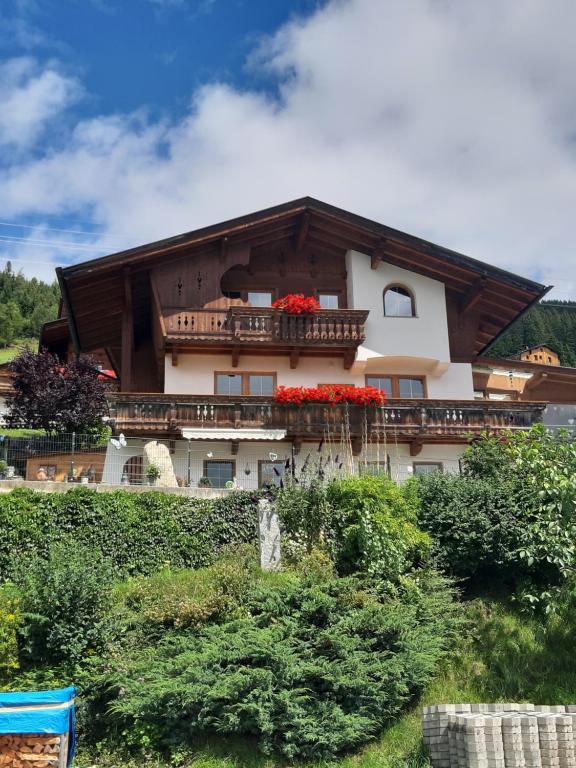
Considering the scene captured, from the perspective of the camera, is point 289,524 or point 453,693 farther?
point 289,524

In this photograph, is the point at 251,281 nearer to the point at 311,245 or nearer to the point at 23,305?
the point at 311,245

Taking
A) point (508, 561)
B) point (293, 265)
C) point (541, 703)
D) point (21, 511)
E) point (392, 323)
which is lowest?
point (541, 703)

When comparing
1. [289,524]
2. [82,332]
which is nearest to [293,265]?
[82,332]

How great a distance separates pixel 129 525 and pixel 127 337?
10078 mm

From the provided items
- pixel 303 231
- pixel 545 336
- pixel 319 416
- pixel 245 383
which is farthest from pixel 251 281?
pixel 545 336

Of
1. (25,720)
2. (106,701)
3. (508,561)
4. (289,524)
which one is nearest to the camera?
(25,720)

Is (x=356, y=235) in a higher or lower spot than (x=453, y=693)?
higher

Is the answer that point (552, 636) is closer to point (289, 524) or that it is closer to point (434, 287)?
point (289, 524)

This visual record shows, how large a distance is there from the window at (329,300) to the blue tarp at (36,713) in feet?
60.7

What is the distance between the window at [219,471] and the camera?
25406mm

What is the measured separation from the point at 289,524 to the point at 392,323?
1149cm

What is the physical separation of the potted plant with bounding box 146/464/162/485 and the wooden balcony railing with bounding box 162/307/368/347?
5.37 metres

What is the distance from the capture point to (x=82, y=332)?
3059cm

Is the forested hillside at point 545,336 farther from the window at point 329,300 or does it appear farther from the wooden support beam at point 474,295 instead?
the window at point 329,300
